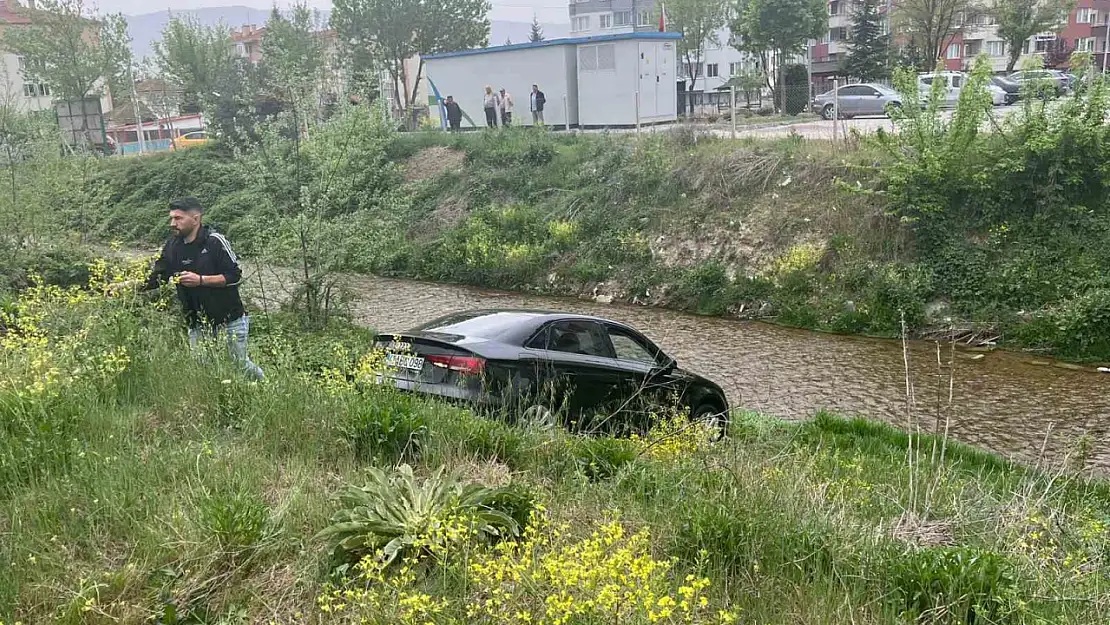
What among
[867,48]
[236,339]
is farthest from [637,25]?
[236,339]

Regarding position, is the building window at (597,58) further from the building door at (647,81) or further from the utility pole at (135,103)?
the utility pole at (135,103)

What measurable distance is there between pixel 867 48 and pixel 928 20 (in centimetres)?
287

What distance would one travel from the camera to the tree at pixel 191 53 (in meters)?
39.4

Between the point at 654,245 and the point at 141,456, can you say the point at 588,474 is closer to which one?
the point at 141,456

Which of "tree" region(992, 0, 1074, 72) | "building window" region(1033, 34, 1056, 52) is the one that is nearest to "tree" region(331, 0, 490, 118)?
"tree" region(992, 0, 1074, 72)

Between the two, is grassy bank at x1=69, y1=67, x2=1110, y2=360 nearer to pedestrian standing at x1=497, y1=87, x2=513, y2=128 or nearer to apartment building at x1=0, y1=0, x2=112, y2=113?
apartment building at x1=0, y1=0, x2=112, y2=113

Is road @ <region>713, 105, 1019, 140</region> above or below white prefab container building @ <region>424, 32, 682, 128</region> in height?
below

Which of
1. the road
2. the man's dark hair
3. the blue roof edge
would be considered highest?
the blue roof edge

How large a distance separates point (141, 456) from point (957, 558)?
436 cm

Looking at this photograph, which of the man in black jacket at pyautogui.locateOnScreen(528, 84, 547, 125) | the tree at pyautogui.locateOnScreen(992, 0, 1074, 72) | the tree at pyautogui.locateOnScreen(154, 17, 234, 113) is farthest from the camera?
the tree at pyautogui.locateOnScreen(992, 0, 1074, 72)

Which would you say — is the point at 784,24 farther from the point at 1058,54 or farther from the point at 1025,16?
the point at 1058,54

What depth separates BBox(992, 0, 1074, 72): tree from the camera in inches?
1721

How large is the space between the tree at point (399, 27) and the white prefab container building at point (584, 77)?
776 inches

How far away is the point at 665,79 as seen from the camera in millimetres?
28328
